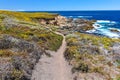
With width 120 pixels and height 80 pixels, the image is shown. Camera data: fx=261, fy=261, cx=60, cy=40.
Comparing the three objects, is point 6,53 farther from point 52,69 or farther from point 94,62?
point 94,62

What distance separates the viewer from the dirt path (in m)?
25.1

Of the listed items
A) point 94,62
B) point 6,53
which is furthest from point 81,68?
point 6,53

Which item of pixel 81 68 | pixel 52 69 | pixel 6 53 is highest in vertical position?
pixel 6 53

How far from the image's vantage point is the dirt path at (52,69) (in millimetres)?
25078

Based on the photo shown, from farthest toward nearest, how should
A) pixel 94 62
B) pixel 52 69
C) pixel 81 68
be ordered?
pixel 94 62 → pixel 52 69 → pixel 81 68

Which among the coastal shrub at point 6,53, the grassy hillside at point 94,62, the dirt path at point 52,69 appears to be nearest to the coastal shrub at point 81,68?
the grassy hillside at point 94,62

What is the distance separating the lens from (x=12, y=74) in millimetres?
22125

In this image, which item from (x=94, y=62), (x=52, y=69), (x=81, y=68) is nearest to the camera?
(x=81, y=68)

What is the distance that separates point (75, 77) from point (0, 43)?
35.1 feet

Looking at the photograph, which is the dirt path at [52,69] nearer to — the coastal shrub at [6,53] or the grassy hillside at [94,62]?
the grassy hillside at [94,62]

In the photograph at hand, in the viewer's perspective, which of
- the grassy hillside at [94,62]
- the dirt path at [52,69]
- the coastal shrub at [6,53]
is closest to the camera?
the dirt path at [52,69]

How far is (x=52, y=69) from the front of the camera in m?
27.6

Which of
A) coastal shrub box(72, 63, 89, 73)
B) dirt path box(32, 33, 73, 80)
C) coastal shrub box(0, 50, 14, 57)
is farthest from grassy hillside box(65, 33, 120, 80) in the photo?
Result: coastal shrub box(0, 50, 14, 57)

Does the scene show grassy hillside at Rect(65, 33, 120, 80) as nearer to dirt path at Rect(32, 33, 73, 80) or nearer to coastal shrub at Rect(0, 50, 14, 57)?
dirt path at Rect(32, 33, 73, 80)
